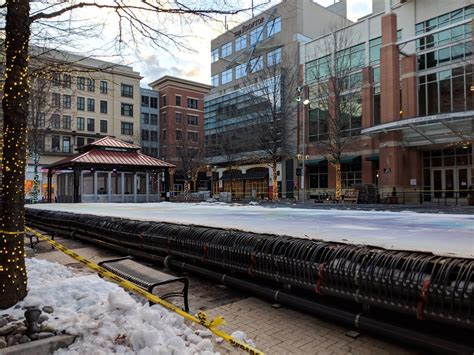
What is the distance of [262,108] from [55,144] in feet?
123

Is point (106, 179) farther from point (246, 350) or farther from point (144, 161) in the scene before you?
point (246, 350)

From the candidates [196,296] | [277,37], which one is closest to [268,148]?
[277,37]

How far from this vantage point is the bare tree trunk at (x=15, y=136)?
4.17 metres

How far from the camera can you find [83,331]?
3.45m

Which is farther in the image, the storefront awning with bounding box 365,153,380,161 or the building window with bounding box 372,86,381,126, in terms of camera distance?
the building window with bounding box 372,86,381,126

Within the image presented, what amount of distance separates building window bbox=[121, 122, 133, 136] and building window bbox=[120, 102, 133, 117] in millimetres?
1636

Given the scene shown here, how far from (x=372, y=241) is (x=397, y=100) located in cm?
3116

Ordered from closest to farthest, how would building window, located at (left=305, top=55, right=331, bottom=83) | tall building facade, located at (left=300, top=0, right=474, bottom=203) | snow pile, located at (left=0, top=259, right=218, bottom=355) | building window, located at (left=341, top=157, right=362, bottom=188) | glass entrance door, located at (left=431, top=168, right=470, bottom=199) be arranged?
snow pile, located at (left=0, top=259, right=218, bottom=355) < tall building facade, located at (left=300, top=0, right=474, bottom=203) < glass entrance door, located at (left=431, top=168, right=470, bottom=199) < building window, located at (left=341, top=157, right=362, bottom=188) < building window, located at (left=305, top=55, right=331, bottom=83)

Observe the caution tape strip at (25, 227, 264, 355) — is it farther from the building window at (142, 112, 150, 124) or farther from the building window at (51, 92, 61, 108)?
the building window at (142, 112, 150, 124)

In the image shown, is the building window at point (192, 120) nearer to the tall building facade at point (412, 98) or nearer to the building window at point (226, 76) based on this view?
the building window at point (226, 76)

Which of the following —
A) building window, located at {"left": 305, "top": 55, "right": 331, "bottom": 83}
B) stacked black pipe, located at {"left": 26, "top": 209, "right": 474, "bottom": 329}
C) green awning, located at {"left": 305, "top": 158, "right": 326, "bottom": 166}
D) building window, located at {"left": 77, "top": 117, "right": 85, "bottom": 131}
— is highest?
building window, located at {"left": 305, "top": 55, "right": 331, "bottom": 83}

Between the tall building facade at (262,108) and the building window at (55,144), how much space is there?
77.6ft

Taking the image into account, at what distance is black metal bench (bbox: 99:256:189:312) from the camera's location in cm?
455

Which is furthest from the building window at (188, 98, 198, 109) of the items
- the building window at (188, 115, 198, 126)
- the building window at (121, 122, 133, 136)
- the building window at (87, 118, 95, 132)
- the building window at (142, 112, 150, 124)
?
the building window at (87, 118, 95, 132)
